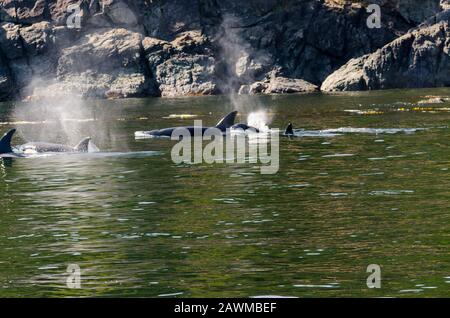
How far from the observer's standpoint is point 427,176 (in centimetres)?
3650

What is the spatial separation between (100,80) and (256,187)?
108m

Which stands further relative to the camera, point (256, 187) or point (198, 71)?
→ point (198, 71)

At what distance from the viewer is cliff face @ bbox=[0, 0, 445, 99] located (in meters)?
135

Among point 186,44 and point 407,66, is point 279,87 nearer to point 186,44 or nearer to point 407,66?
point 407,66

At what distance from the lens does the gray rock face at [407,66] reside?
120 m

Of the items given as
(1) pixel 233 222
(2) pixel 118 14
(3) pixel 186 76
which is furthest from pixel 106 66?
(1) pixel 233 222

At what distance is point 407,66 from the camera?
120750mm

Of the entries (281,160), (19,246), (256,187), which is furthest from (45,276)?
(281,160)

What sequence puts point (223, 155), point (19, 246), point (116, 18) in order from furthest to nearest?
point (116, 18), point (223, 155), point (19, 246)

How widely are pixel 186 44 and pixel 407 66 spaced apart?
32324 mm

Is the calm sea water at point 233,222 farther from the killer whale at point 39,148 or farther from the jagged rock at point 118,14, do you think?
the jagged rock at point 118,14

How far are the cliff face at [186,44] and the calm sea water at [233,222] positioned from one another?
3269 inches

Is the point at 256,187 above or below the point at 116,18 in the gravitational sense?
below
